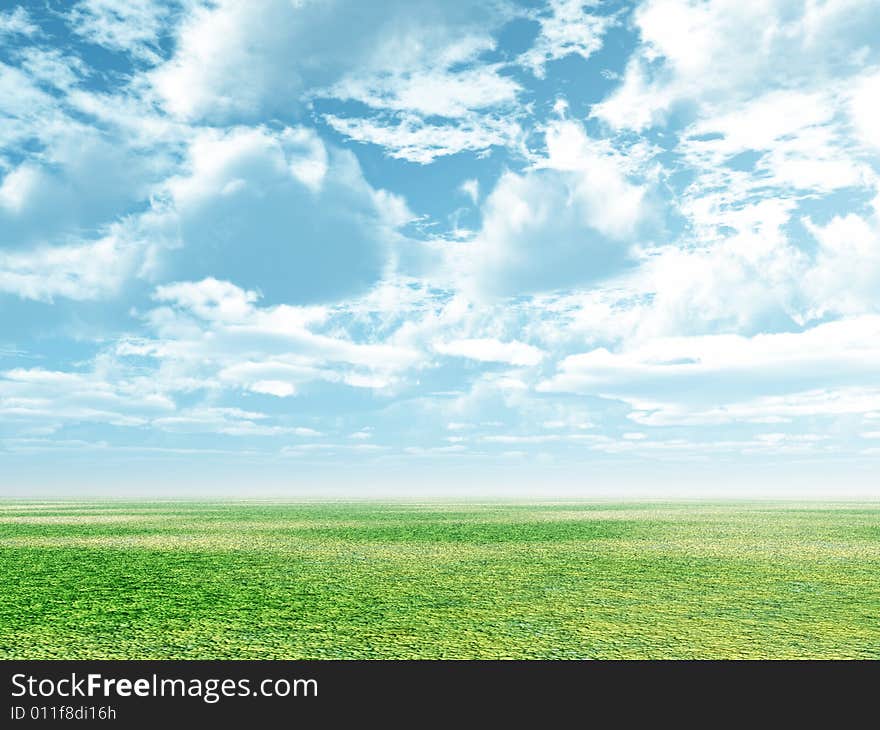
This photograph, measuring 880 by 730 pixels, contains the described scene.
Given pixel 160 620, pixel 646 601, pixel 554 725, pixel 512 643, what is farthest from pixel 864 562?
pixel 160 620

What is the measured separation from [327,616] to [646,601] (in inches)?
98.3

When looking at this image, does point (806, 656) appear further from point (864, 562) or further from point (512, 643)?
point (864, 562)

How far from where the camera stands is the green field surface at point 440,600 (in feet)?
15.1

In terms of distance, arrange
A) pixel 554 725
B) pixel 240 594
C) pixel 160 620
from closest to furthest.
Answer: pixel 554 725, pixel 160 620, pixel 240 594

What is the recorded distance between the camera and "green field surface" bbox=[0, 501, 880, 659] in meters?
4.59

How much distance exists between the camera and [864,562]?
901 cm

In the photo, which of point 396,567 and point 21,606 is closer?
point 21,606

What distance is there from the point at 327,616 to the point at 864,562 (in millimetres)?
6765

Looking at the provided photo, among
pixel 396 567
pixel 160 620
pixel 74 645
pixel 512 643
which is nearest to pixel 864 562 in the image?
pixel 396 567

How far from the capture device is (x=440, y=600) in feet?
20.1

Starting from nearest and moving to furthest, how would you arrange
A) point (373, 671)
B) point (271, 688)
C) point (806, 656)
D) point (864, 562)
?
point (271, 688) < point (373, 671) < point (806, 656) < point (864, 562)

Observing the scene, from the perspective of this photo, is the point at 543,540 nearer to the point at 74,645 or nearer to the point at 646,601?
the point at 646,601

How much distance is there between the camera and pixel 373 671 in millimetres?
4031

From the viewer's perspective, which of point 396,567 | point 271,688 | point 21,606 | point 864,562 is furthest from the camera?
point 864,562
